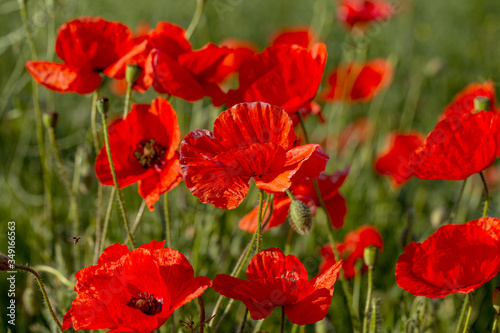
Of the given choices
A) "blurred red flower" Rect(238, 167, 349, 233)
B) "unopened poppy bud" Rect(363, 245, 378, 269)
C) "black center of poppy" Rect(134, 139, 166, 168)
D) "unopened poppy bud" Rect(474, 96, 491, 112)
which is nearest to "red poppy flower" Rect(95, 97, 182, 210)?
"black center of poppy" Rect(134, 139, 166, 168)

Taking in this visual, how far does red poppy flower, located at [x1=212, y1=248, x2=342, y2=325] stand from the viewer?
99cm

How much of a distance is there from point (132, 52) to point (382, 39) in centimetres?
370

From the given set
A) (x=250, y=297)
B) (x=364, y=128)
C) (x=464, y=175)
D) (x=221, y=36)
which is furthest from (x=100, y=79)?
(x=221, y=36)

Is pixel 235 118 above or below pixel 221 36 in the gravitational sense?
above

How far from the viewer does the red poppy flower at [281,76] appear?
1277 mm

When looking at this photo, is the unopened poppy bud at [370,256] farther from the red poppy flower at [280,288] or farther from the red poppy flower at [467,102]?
the red poppy flower at [467,102]

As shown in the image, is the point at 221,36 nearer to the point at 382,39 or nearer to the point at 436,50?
the point at 382,39

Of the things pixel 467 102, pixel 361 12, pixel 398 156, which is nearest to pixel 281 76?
pixel 467 102

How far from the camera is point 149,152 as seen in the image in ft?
4.28

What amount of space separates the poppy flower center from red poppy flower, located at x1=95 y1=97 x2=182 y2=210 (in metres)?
0.27

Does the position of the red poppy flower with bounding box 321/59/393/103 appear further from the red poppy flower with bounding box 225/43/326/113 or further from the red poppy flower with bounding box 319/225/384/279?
the red poppy flower with bounding box 225/43/326/113

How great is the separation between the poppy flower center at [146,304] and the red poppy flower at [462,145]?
570 mm

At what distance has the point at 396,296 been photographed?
1.85 metres

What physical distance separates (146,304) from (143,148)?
43 centimetres
